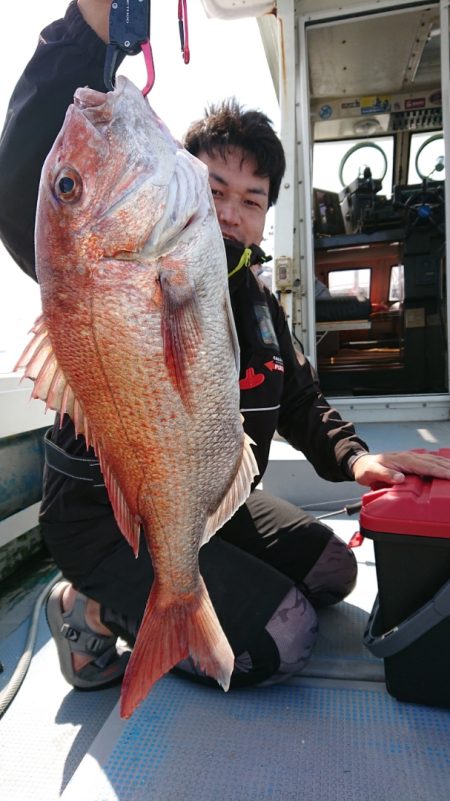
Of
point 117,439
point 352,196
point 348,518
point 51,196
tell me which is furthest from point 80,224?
point 352,196

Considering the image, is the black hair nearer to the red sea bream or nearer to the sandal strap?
the red sea bream

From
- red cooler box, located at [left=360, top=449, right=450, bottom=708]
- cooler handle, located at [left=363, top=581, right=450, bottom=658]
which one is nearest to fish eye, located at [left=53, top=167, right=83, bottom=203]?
red cooler box, located at [left=360, top=449, right=450, bottom=708]

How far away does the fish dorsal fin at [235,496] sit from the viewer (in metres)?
1.26

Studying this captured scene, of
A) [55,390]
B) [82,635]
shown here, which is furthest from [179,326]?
[82,635]

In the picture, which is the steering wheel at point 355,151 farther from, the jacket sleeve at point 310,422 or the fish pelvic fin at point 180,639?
the fish pelvic fin at point 180,639

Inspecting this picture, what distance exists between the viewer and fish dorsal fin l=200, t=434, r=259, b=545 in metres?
1.26

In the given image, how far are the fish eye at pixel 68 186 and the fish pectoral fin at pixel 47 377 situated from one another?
268mm

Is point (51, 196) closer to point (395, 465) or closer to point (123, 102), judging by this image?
point (123, 102)

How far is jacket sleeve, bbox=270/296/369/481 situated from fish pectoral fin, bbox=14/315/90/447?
108 cm

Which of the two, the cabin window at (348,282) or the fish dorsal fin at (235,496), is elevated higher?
the cabin window at (348,282)

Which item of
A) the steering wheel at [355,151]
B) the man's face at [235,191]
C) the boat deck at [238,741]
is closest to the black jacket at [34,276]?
the man's face at [235,191]

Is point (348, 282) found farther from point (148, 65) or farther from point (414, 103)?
point (148, 65)

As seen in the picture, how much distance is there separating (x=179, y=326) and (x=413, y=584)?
3.12ft

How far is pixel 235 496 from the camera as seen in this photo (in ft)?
4.19
